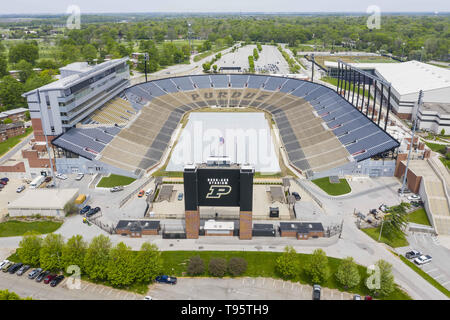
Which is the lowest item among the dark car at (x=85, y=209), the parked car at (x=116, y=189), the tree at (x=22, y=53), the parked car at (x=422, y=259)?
the parked car at (x=422, y=259)

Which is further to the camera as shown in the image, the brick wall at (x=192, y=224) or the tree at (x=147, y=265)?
the brick wall at (x=192, y=224)

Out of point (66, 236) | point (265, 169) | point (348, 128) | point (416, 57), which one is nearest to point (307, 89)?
point (348, 128)

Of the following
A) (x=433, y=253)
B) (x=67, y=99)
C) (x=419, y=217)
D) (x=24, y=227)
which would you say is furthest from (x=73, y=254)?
(x=419, y=217)

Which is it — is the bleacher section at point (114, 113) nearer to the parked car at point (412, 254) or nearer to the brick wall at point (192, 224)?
the brick wall at point (192, 224)

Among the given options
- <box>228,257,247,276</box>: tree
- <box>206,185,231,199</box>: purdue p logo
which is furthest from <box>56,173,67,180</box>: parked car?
<box>228,257,247,276</box>: tree

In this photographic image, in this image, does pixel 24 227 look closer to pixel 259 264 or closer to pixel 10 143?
pixel 259 264

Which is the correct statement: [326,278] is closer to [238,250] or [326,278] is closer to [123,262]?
[238,250]

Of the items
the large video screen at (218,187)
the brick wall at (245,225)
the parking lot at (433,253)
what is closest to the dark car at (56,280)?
the large video screen at (218,187)
